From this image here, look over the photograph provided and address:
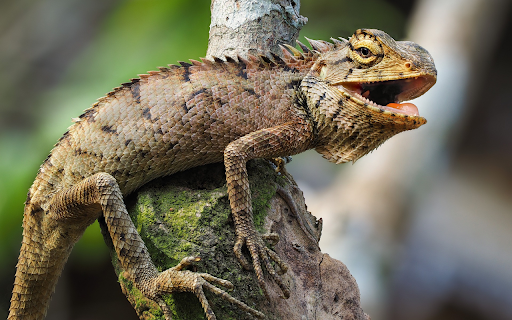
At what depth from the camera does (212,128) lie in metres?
3.03

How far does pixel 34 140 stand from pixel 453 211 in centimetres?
655

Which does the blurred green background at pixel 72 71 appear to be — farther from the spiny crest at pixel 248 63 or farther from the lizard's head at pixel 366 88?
the lizard's head at pixel 366 88

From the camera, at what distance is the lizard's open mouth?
112 inches

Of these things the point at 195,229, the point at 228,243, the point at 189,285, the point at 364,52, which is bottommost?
the point at 189,285

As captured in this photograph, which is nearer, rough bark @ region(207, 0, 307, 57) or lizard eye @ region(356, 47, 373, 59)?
lizard eye @ region(356, 47, 373, 59)

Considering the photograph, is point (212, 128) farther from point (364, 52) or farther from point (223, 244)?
point (364, 52)

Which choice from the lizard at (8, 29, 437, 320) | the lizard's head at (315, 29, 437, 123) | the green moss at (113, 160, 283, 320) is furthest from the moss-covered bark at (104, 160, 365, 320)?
the lizard's head at (315, 29, 437, 123)

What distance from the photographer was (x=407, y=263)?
21.5 feet

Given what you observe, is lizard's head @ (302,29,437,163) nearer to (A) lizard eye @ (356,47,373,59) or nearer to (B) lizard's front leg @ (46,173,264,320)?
(A) lizard eye @ (356,47,373,59)

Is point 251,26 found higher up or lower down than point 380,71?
higher up

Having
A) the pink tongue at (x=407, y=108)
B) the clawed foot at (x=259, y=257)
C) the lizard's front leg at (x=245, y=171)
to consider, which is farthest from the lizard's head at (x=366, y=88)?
the clawed foot at (x=259, y=257)

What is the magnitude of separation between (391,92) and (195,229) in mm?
1819

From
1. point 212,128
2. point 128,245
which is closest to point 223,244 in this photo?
point 128,245

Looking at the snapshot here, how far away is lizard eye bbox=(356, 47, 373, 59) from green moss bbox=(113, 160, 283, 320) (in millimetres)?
1173
